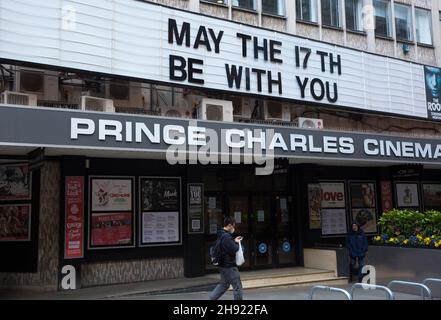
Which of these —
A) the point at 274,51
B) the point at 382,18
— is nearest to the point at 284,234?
the point at 274,51

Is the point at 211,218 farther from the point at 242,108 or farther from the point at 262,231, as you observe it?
the point at 242,108

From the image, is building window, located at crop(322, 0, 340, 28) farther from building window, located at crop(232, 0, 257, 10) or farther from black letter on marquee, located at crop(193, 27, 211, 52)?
black letter on marquee, located at crop(193, 27, 211, 52)

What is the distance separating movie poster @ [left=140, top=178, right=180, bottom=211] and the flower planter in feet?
17.5

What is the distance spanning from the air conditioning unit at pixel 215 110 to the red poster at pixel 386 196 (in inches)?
292

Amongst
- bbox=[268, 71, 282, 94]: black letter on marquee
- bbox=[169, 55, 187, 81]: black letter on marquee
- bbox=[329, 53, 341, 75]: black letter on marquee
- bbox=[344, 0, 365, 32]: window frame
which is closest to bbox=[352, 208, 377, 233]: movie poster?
bbox=[329, 53, 341, 75]: black letter on marquee

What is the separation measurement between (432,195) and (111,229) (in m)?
13.1

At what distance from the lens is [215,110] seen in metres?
13.5

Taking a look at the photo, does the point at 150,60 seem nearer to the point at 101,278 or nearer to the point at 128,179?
the point at 128,179

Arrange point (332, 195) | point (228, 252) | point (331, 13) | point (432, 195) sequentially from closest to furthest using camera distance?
point (228, 252)
point (332, 195)
point (331, 13)
point (432, 195)

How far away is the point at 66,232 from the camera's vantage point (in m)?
11.9

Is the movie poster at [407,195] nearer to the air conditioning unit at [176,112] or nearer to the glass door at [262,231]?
the glass door at [262,231]

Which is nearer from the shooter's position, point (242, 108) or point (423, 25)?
point (242, 108)
